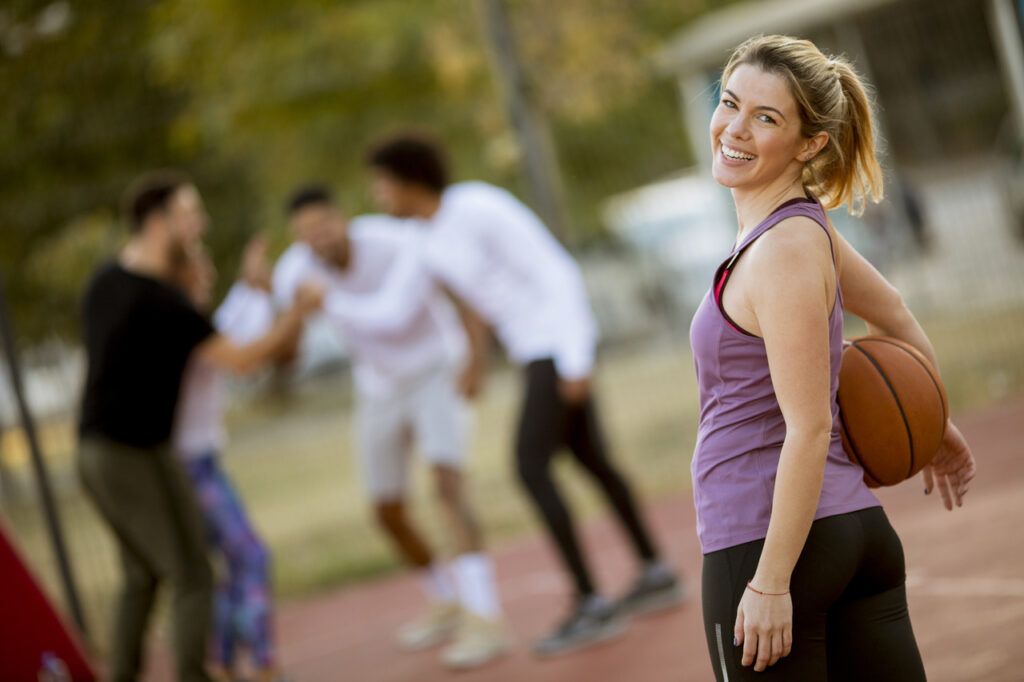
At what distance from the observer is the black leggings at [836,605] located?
7.68 ft

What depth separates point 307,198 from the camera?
584 centimetres

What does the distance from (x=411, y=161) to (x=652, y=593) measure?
7.74ft

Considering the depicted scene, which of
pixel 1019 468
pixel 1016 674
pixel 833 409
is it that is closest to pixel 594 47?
pixel 1019 468

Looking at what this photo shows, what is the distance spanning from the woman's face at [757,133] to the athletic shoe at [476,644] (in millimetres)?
3637

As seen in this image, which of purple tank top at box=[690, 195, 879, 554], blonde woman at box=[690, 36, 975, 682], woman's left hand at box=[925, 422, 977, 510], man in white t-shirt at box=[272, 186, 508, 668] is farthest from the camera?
man in white t-shirt at box=[272, 186, 508, 668]

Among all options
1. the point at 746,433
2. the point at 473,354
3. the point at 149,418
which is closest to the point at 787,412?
the point at 746,433

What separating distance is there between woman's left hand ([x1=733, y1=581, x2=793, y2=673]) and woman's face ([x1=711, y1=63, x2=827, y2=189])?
0.84 metres

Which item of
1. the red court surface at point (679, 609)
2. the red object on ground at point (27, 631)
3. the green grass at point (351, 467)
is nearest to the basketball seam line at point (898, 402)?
the red court surface at point (679, 609)

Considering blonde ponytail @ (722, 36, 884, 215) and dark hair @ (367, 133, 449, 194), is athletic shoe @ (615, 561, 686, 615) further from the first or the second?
blonde ponytail @ (722, 36, 884, 215)

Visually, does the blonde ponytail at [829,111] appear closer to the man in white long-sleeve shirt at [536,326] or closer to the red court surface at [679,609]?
the red court surface at [679,609]

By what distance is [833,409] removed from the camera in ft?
8.10

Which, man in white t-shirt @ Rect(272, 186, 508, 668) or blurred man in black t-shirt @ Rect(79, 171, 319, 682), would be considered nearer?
blurred man in black t-shirt @ Rect(79, 171, 319, 682)

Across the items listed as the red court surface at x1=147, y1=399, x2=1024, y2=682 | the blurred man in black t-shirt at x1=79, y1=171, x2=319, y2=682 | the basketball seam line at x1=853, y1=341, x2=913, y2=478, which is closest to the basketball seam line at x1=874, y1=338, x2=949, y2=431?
the basketball seam line at x1=853, y1=341, x2=913, y2=478

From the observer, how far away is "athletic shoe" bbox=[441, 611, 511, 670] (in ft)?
18.4
